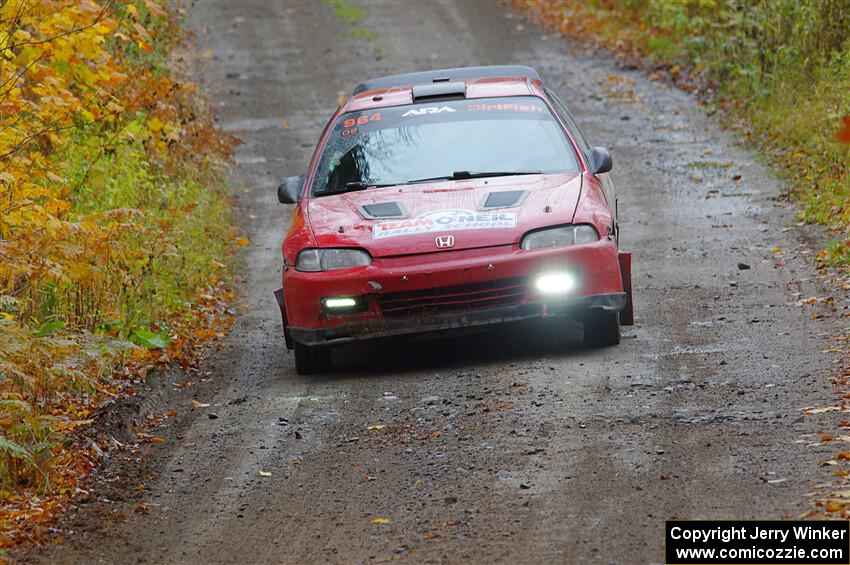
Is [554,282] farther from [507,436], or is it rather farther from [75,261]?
[75,261]

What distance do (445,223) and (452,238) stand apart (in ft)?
0.52

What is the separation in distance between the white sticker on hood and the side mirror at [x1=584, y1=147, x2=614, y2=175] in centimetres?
110

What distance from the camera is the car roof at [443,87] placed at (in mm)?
10008

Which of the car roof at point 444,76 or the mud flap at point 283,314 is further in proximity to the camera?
the car roof at point 444,76

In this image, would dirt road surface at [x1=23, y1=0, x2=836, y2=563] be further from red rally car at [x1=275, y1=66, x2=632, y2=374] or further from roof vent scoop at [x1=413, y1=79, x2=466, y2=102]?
roof vent scoop at [x1=413, y1=79, x2=466, y2=102]

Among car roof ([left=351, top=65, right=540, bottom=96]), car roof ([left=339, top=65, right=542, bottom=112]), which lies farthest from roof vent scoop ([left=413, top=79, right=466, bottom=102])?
car roof ([left=351, top=65, right=540, bottom=96])

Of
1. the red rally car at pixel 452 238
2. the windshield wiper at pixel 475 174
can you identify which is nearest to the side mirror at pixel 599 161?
the red rally car at pixel 452 238

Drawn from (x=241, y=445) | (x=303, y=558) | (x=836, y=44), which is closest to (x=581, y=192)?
(x=241, y=445)

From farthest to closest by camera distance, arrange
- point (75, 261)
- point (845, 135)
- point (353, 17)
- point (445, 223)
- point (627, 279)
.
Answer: point (353, 17)
point (845, 135)
point (627, 279)
point (75, 261)
point (445, 223)

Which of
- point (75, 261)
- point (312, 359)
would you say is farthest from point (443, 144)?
point (75, 261)

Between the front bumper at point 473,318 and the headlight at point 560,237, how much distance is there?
36cm

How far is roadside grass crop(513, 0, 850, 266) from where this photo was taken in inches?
526

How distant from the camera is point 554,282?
8156 mm

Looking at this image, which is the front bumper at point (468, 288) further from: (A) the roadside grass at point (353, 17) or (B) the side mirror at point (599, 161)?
(A) the roadside grass at point (353, 17)
